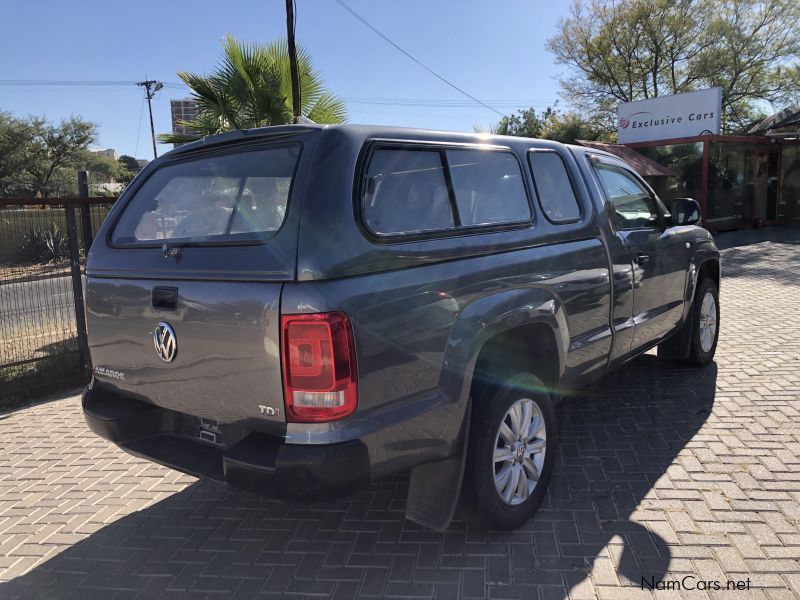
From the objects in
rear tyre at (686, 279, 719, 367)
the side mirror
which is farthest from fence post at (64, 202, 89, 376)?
rear tyre at (686, 279, 719, 367)

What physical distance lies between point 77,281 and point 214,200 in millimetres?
3600

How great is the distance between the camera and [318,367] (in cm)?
229

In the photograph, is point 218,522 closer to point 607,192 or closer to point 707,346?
point 607,192

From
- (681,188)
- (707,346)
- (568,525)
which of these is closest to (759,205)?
(681,188)

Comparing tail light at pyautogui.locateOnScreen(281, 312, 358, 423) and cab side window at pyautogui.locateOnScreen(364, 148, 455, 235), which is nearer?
tail light at pyautogui.locateOnScreen(281, 312, 358, 423)

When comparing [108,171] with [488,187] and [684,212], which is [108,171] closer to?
[684,212]

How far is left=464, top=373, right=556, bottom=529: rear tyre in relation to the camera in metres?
2.92

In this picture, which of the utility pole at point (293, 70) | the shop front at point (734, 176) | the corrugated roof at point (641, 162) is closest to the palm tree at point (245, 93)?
the utility pole at point (293, 70)

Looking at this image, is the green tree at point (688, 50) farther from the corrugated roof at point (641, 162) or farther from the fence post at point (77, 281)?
the fence post at point (77, 281)

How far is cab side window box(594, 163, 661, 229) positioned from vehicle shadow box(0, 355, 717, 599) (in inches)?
63.0

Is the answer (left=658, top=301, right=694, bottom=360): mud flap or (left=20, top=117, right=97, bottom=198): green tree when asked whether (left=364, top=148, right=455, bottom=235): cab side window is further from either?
(left=20, top=117, right=97, bottom=198): green tree

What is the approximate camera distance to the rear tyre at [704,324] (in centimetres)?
550

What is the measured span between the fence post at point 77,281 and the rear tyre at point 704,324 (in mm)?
5527

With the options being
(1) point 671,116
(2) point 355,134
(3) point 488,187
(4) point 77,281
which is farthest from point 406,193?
Result: (1) point 671,116
